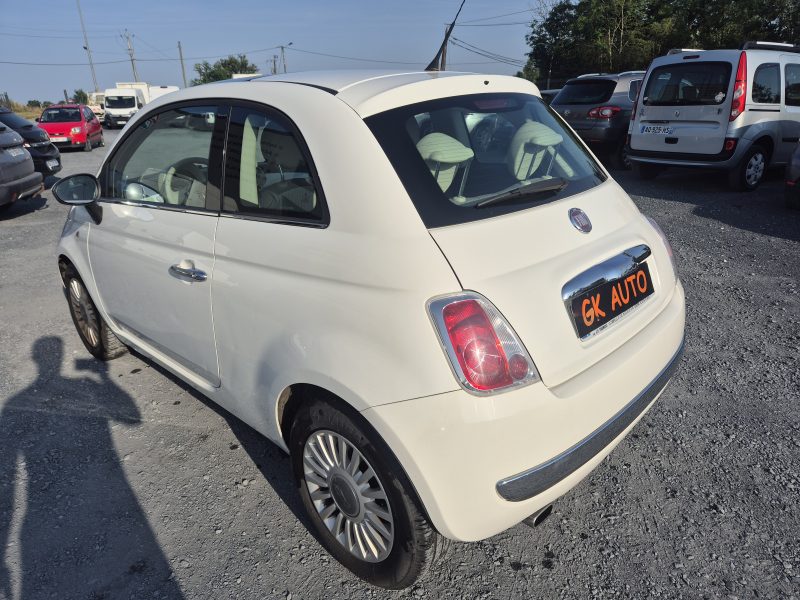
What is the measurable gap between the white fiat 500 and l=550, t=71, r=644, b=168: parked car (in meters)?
8.52

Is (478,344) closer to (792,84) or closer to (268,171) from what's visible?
(268,171)

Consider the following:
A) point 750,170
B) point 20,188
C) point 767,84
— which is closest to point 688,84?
point 767,84

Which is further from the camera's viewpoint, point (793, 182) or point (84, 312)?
point (793, 182)

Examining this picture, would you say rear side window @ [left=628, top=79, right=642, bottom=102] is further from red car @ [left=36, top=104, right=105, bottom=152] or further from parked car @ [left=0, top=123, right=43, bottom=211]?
red car @ [left=36, top=104, right=105, bottom=152]

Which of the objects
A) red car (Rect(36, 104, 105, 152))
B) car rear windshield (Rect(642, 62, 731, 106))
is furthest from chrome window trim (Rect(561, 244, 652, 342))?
red car (Rect(36, 104, 105, 152))

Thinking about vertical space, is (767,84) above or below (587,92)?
above

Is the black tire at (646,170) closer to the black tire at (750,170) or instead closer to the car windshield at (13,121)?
the black tire at (750,170)

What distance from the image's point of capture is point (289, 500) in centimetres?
253

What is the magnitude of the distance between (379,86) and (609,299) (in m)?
1.13

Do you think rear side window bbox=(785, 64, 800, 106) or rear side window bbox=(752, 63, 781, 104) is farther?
rear side window bbox=(785, 64, 800, 106)

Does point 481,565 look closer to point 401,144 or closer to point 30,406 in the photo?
point 401,144

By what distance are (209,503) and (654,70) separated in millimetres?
8638

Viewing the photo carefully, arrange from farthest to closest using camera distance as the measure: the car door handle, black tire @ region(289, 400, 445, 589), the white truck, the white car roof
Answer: the white truck < the car door handle < the white car roof < black tire @ region(289, 400, 445, 589)

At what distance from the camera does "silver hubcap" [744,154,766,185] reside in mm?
8062
